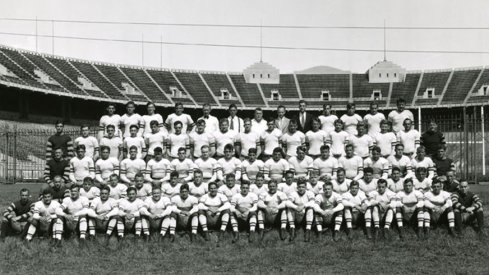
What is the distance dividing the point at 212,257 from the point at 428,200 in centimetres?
447

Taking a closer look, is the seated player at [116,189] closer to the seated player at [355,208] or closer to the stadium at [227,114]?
the stadium at [227,114]

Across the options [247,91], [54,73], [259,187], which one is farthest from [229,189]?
[247,91]

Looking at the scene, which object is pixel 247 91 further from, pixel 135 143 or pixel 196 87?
pixel 135 143

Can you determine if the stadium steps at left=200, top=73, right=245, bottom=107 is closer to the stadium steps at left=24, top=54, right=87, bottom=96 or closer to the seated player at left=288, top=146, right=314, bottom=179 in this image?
the stadium steps at left=24, top=54, right=87, bottom=96

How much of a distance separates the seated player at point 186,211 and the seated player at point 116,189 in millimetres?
1064

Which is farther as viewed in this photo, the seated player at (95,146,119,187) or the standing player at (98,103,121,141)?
the standing player at (98,103,121,141)

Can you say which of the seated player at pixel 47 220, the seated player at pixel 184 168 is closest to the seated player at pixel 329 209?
the seated player at pixel 184 168

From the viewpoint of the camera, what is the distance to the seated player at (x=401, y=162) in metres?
11.9

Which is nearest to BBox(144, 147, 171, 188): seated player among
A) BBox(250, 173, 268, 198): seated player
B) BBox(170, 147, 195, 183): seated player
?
BBox(170, 147, 195, 183): seated player

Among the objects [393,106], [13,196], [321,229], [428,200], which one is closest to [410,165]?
[428,200]

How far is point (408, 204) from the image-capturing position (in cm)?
1123

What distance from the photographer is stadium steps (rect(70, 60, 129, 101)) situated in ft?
131

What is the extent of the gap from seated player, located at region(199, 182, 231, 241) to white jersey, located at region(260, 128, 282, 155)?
1.84 m

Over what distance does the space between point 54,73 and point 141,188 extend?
98.0 feet
